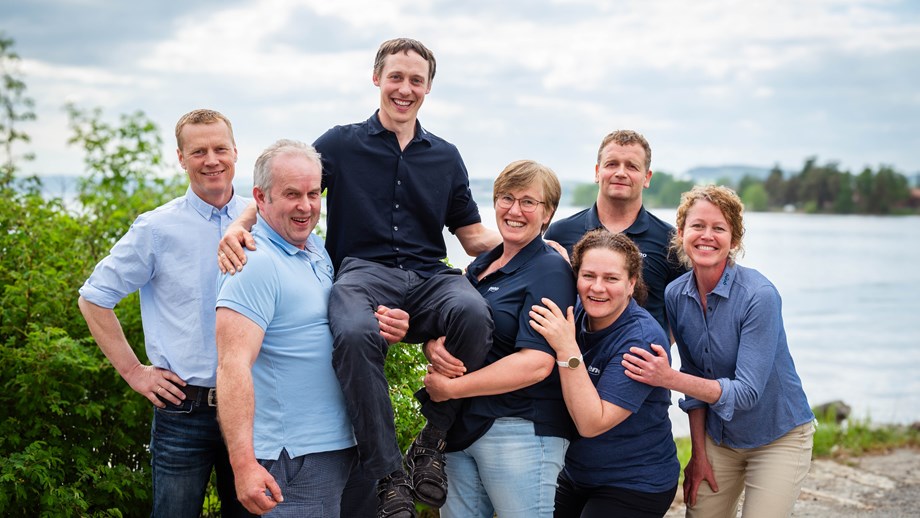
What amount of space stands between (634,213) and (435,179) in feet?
4.09

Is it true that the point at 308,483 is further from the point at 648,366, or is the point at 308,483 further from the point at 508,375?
the point at 648,366

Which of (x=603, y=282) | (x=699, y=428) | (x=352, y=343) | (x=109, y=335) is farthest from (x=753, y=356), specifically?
(x=109, y=335)

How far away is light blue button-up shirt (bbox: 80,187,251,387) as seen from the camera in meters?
3.70

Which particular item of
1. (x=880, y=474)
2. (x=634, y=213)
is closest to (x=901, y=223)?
(x=880, y=474)

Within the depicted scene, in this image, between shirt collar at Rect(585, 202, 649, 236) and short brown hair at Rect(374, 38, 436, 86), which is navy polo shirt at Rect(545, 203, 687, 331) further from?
short brown hair at Rect(374, 38, 436, 86)

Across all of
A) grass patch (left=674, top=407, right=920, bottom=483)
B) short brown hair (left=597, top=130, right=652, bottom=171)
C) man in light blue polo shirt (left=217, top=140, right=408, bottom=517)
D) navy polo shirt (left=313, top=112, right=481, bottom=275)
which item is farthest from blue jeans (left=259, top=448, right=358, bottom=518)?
grass patch (left=674, top=407, right=920, bottom=483)

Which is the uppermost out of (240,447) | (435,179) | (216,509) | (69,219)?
(435,179)

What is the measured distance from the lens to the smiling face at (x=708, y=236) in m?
3.82

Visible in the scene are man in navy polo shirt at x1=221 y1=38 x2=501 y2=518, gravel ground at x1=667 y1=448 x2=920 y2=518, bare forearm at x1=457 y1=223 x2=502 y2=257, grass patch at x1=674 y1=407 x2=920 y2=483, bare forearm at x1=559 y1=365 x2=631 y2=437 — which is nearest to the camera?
man in navy polo shirt at x1=221 y1=38 x2=501 y2=518

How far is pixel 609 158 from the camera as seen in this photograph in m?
4.56

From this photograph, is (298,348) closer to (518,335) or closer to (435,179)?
(518,335)

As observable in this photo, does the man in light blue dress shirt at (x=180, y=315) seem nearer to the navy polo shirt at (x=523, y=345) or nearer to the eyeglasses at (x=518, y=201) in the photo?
the navy polo shirt at (x=523, y=345)

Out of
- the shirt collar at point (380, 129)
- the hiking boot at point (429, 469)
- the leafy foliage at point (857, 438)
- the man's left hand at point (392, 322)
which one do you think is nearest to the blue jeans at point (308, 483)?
the hiking boot at point (429, 469)

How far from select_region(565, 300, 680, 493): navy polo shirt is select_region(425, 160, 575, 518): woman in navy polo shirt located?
0.15 metres
